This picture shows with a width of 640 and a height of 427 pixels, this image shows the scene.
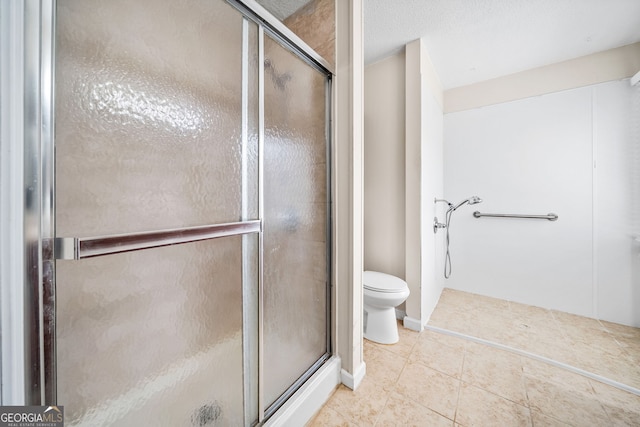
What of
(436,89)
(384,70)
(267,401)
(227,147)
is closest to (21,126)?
(227,147)

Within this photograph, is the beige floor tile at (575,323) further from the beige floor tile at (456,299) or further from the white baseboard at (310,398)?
the white baseboard at (310,398)

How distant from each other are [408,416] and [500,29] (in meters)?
2.72

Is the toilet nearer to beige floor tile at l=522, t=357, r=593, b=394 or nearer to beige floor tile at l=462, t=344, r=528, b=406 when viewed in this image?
beige floor tile at l=462, t=344, r=528, b=406

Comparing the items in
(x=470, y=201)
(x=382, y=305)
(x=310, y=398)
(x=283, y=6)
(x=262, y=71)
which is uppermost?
(x=283, y=6)

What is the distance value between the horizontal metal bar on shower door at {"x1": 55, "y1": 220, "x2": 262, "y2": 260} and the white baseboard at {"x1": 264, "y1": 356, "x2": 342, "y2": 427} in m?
0.84

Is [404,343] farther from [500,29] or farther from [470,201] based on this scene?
[500,29]

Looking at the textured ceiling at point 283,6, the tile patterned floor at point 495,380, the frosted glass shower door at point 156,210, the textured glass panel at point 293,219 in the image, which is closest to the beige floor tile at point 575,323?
the tile patterned floor at point 495,380

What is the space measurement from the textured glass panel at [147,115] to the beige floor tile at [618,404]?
7.04ft

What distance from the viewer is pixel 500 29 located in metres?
1.80

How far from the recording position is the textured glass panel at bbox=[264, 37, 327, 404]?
1.06 metres

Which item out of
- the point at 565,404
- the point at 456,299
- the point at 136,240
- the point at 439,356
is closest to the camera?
the point at 136,240

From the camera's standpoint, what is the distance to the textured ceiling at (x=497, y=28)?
159cm

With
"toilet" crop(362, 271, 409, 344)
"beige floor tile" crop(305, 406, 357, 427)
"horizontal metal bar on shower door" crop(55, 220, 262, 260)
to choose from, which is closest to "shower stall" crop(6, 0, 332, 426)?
"horizontal metal bar on shower door" crop(55, 220, 262, 260)

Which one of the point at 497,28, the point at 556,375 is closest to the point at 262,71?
the point at 497,28
